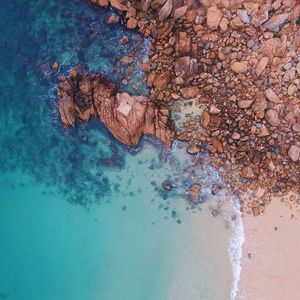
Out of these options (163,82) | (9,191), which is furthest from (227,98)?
(9,191)

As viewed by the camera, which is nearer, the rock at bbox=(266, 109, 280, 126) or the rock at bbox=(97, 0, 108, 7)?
the rock at bbox=(266, 109, 280, 126)

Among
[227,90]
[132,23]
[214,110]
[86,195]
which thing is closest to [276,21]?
[227,90]

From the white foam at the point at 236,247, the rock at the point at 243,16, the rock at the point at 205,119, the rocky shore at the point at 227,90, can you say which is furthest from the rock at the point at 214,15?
the white foam at the point at 236,247

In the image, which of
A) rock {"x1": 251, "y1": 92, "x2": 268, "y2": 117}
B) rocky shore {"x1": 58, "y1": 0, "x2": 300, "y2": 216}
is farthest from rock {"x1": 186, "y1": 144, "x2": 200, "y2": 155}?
rock {"x1": 251, "y1": 92, "x2": 268, "y2": 117}

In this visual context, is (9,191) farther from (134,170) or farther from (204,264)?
(204,264)

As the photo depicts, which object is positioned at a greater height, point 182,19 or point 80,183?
point 182,19

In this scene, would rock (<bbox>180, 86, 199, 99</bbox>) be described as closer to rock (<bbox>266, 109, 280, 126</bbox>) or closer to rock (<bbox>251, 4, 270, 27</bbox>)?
rock (<bbox>266, 109, 280, 126</bbox>)
